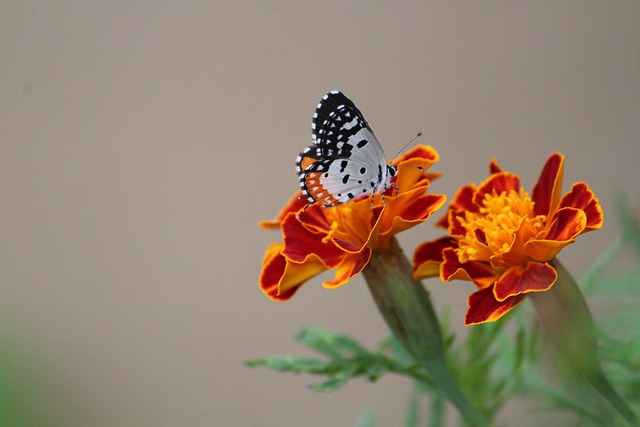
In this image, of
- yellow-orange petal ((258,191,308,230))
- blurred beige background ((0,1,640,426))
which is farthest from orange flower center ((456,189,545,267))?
blurred beige background ((0,1,640,426))

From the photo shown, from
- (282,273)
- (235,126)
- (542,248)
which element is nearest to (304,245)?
(282,273)

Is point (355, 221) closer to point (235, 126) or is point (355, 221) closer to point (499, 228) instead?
point (499, 228)

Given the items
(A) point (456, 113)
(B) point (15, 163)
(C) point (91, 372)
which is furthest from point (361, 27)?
(C) point (91, 372)

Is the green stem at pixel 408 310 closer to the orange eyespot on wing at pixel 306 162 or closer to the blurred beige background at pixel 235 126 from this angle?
the orange eyespot on wing at pixel 306 162

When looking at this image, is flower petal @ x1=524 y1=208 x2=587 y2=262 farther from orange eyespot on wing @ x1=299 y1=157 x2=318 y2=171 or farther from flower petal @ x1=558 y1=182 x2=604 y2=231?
orange eyespot on wing @ x1=299 y1=157 x2=318 y2=171

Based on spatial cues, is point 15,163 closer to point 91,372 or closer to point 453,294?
point 91,372

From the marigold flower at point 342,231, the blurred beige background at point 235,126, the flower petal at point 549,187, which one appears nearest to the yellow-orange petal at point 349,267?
the marigold flower at point 342,231
